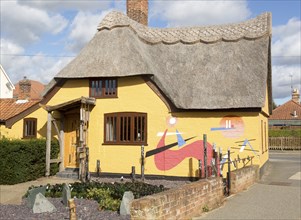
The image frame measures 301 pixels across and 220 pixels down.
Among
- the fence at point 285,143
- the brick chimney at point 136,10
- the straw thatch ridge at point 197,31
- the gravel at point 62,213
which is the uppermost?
the brick chimney at point 136,10

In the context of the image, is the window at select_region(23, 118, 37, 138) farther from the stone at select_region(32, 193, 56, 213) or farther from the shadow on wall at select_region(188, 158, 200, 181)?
the stone at select_region(32, 193, 56, 213)

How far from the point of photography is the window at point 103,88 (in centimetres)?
1666

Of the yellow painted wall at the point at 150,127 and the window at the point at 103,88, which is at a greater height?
the window at the point at 103,88

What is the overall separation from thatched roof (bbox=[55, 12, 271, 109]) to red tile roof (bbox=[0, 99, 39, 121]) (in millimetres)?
4623

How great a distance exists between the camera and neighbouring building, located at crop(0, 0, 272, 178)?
15.3 metres

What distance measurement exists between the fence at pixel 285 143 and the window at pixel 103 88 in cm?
2508

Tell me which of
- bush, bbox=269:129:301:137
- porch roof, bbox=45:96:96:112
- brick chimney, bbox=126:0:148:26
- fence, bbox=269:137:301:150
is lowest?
fence, bbox=269:137:301:150

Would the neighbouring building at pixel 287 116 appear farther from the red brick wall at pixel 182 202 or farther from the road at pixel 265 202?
the red brick wall at pixel 182 202

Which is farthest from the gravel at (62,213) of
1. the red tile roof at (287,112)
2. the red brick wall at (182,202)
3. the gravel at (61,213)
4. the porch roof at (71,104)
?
the red tile roof at (287,112)

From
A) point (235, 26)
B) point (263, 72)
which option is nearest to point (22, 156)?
point (263, 72)

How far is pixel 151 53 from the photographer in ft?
59.2

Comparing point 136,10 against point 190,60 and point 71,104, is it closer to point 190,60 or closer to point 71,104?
point 190,60

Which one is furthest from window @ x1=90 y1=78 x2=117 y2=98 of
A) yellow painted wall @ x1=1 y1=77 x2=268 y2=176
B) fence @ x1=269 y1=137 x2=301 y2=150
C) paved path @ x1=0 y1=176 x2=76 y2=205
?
fence @ x1=269 y1=137 x2=301 y2=150

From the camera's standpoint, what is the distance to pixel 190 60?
57.9ft
